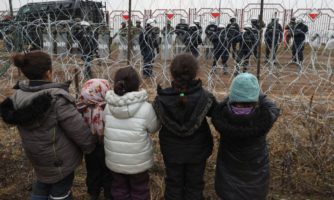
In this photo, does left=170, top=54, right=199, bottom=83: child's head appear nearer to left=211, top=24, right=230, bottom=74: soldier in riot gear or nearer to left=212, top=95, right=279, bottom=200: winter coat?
left=212, top=95, right=279, bottom=200: winter coat

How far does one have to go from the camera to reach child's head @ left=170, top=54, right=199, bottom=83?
1.90 meters

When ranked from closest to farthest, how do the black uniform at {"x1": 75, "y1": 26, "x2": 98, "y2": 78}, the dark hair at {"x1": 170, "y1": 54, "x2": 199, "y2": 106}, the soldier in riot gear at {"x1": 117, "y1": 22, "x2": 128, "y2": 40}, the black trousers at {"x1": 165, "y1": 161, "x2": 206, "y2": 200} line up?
the dark hair at {"x1": 170, "y1": 54, "x2": 199, "y2": 106}
the black trousers at {"x1": 165, "y1": 161, "x2": 206, "y2": 200}
the black uniform at {"x1": 75, "y1": 26, "x2": 98, "y2": 78}
the soldier in riot gear at {"x1": 117, "y1": 22, "x2": 128, "y2": 40}

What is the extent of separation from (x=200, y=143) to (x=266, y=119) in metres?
0.44

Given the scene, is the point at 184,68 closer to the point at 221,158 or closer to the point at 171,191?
the point at 221,158

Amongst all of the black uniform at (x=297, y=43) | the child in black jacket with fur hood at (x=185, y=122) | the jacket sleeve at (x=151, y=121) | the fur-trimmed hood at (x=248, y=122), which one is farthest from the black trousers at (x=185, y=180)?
the black uniform at (x=297, y=43)

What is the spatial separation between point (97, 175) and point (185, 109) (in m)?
0.88

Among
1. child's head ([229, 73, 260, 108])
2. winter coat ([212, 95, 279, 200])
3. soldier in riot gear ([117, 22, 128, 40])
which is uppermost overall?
soldier in riot gear ([117, 22, 128, 40])

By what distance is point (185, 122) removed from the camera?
195 cm

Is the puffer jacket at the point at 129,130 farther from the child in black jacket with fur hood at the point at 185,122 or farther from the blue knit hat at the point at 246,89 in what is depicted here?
the blue knit hat at the point at 246,89

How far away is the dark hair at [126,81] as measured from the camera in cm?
194

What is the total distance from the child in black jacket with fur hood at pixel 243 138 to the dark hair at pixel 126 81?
1.63ft

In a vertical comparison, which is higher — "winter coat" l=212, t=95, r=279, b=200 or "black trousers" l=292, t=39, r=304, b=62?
"black trousers" l=292, t=39, r=304, b=62

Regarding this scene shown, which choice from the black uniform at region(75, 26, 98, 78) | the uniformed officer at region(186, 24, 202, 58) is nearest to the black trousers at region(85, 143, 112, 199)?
the black uniform at region(75, 26, 98, 78)

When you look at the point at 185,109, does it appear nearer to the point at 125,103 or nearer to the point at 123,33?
the point at 125,103
